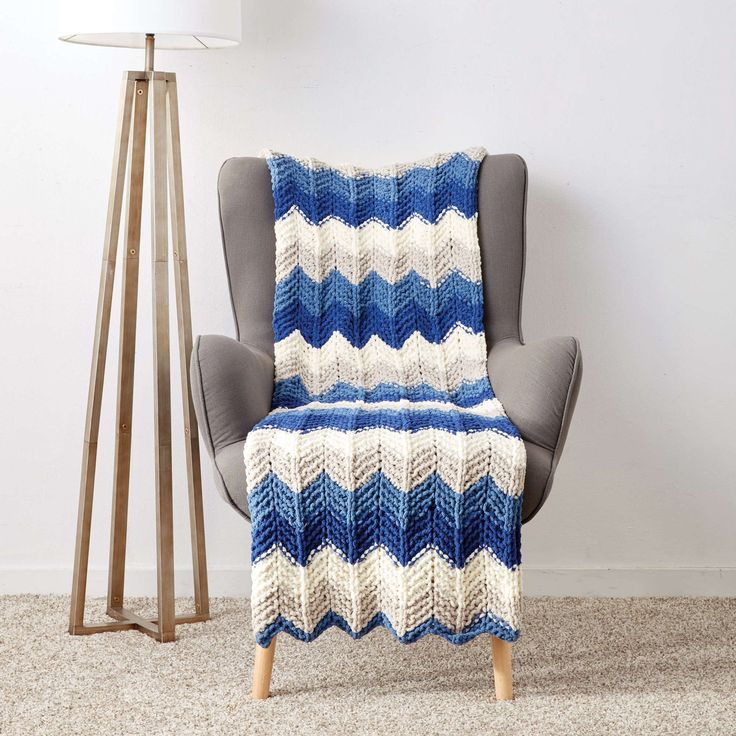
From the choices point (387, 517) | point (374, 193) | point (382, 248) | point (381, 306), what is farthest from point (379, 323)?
point (387, 517)

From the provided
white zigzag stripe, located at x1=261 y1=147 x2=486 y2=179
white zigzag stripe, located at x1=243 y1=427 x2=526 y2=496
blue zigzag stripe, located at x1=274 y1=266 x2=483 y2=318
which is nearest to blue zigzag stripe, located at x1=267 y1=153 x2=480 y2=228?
white zigzag stripe, located at x1=261 y1=147 x2=486 y2=179

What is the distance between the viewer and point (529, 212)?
223cm

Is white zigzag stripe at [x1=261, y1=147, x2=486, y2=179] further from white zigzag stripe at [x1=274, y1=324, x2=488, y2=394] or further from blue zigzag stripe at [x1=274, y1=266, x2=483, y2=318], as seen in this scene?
white zigzag stripe at [x1=274, y1=324, x2=488, y2=394]

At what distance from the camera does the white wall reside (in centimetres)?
217

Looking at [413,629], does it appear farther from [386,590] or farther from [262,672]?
[262,672]

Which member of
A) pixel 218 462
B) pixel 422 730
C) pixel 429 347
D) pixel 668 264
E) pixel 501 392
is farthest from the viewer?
pixel 668 264

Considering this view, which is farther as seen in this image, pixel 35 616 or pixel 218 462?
pixel 35 616

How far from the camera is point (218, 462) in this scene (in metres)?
1.61

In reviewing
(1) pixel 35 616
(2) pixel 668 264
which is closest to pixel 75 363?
(1) pixel 35 616

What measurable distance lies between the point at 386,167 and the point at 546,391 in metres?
0.73

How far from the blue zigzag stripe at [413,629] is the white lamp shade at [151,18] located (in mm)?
1106

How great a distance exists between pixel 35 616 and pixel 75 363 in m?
0.58

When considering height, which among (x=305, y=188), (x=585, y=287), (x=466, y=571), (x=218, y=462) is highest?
(x=305, y=188)

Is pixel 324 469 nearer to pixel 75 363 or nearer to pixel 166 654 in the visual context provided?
pixel 166 654
